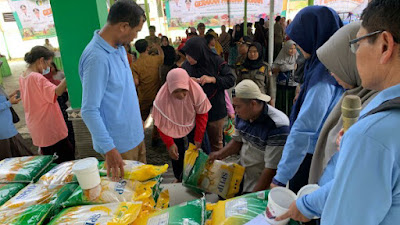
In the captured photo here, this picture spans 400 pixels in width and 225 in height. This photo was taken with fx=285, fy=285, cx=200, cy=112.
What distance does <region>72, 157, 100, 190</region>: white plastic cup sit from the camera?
1438 millimetres

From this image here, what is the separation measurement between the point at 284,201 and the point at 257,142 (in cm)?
81

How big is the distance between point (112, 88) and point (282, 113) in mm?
1180

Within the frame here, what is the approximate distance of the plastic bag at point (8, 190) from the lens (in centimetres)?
160

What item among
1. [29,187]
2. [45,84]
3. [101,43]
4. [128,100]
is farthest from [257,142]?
[45,84]

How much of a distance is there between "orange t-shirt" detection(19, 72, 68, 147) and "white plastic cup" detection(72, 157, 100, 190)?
136 cm

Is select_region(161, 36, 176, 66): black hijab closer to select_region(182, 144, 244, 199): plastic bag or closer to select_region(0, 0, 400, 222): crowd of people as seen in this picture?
select_region(0, 0, 400, 222): crowd of people

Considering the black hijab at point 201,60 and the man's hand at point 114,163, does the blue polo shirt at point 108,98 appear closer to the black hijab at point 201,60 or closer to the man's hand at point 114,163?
the man's hand at point 114,163

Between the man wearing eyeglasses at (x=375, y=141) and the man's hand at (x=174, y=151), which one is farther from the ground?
the man wearing eyeglasses at (x=375, y=141)

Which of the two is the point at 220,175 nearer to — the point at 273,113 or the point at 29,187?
the point at 273,113

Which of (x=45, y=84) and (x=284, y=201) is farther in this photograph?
(x=45, y=84)

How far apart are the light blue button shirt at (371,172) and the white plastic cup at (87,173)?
3.78ft

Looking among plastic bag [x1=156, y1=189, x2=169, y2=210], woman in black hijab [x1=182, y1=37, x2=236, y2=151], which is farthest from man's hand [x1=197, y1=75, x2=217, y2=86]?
plastic bag [x1=156, y1=189, x2=169, y2=210]

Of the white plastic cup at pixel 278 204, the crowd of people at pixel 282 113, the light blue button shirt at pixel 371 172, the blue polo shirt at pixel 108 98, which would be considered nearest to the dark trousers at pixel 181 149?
the crowd of people at pixel 282 113

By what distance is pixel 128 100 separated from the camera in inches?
76.1
